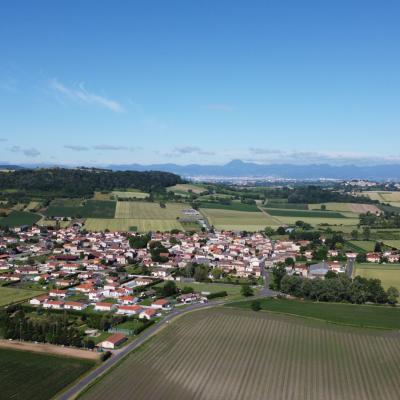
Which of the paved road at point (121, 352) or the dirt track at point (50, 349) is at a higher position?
the paved road at point (121, 352)

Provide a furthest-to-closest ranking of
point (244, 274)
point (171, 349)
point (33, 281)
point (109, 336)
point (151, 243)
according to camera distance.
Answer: point (151, 243), point (244, 274), point (33, 281), point (109, 336), point (171, 349)

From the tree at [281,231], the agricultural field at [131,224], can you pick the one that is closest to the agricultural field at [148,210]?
the agricultural field at [131,224]

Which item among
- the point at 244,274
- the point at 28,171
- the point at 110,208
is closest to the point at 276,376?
the point at 244,274

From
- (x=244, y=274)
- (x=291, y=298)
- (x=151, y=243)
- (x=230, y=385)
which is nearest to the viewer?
(x=230, y=385)

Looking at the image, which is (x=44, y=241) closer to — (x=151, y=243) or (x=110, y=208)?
(x=151, y=243)

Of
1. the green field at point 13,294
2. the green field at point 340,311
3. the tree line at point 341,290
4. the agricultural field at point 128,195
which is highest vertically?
the agricultural field at point 128,195

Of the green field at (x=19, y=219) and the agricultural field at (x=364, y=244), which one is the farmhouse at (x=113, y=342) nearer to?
the agricultural field at (x=364, y=244)
